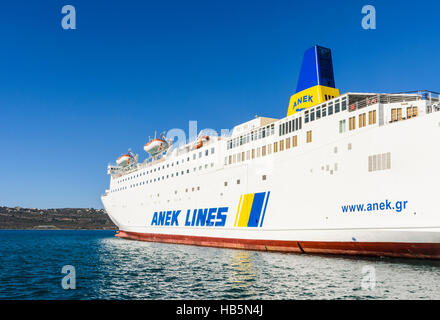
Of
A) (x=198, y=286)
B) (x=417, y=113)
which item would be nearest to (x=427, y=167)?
(x=417, y=113)

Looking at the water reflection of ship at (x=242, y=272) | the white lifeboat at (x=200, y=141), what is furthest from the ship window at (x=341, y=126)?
the white lifeboat at (x=200, y=141)

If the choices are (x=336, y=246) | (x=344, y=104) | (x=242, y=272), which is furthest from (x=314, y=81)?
(x=242, y=272)

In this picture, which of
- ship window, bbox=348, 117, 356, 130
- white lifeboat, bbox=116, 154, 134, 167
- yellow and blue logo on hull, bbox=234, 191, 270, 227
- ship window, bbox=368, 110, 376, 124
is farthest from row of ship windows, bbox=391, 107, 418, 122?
white lifeboat, bbox=116, 154, 134, 167

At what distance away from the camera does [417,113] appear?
21.4 m

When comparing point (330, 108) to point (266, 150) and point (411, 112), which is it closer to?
point (411, 112)

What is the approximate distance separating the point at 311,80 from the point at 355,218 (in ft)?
45.9

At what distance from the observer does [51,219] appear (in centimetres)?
17775

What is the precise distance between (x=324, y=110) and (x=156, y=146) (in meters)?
33.2

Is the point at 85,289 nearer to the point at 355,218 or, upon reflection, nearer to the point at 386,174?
the point at 355,218

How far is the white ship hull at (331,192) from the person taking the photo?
1953 centimetres

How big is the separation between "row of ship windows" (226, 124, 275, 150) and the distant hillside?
146316 millimetres

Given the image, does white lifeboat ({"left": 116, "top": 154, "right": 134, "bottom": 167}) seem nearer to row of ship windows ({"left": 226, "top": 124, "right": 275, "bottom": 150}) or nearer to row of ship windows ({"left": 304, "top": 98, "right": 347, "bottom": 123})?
row of ship windows ({"left": 226, "top": 124, "right": 275, "bottom": 150})

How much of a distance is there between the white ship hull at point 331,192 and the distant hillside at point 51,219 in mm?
146028

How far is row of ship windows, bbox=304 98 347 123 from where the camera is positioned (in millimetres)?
24870
